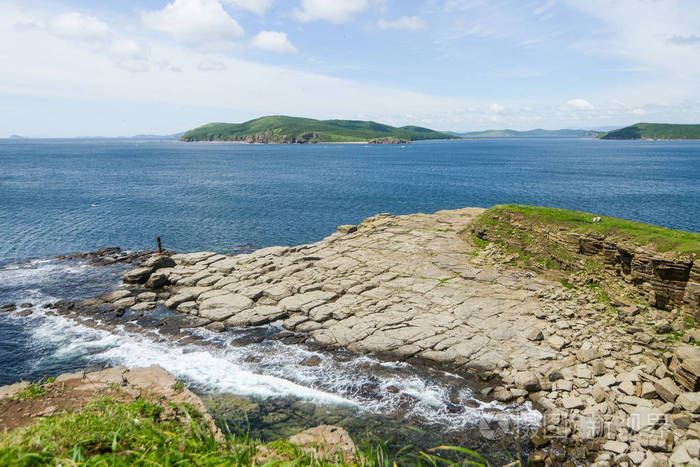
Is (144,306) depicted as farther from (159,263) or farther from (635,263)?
(635,263)

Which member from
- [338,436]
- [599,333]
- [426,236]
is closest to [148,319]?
[338,436]

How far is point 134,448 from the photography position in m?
7.66


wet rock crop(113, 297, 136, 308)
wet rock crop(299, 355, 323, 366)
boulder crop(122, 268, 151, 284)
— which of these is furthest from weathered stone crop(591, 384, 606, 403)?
boulder crop(122, 268, 151, 284)

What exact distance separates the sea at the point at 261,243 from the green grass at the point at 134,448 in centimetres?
88

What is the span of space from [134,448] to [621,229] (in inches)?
1331

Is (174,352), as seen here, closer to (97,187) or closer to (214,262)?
(214,262)

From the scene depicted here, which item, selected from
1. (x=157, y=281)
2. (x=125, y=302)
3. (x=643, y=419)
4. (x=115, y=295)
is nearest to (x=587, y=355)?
(x=643, y=419)

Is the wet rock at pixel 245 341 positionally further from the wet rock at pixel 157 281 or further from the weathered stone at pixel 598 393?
the weathered stone at pixel 598 393

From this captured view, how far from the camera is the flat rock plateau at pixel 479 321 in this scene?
55.7 feet

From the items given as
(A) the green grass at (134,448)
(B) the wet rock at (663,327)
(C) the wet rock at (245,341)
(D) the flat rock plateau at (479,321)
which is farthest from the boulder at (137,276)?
(B) the wet rock at (663,327)

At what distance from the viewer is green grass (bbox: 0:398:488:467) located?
6.45m

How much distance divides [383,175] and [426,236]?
82494 mm

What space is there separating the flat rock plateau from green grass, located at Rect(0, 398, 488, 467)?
12.9 m

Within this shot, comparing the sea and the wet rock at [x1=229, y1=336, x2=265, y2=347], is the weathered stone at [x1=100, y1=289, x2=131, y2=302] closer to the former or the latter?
the sea
